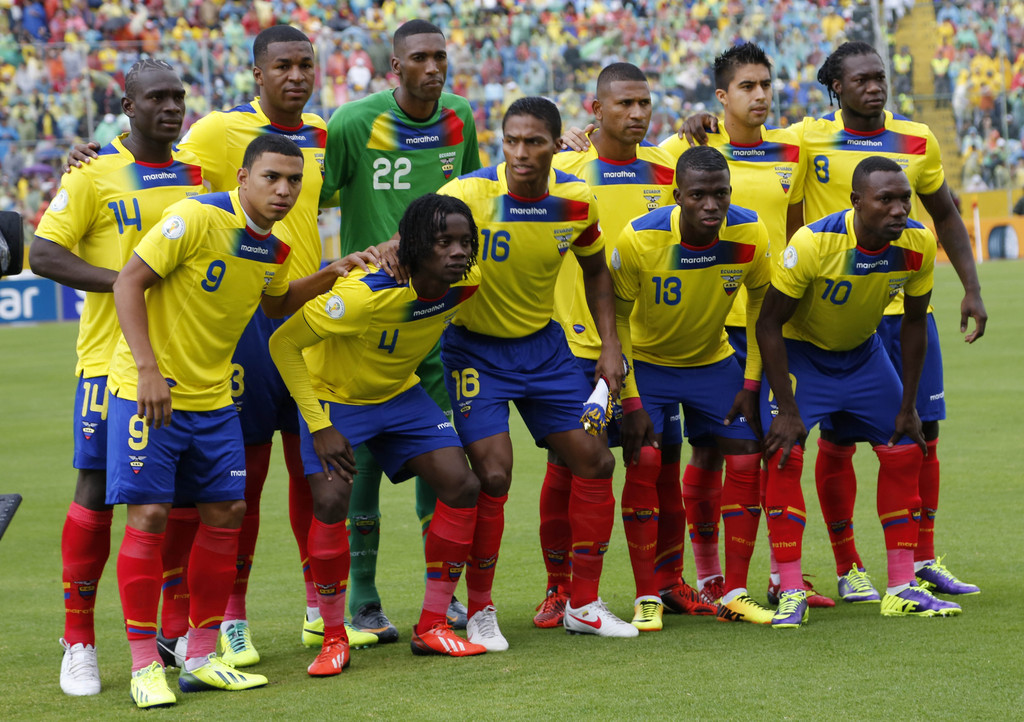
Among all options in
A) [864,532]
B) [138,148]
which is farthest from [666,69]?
[138,148]

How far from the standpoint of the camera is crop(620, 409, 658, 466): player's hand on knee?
19.8 ft

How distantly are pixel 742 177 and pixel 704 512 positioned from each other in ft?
5.63

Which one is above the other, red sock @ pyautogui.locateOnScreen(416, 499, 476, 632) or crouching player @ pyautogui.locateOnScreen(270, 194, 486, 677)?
crouching player @ pyautogui.locateOnScreen(270, 194, 486, 677)

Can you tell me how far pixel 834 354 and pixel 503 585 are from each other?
2226 millimetres

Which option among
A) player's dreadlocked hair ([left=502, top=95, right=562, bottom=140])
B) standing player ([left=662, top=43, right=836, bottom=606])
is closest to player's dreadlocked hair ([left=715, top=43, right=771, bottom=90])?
standing player ([left=662, top=43, right=836, bottom=606])

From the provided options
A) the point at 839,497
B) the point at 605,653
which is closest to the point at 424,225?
the point at 605,653

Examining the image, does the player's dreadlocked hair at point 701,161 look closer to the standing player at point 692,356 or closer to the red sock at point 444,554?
the standing player at point 692,356

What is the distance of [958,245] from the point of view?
681cm

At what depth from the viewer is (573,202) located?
19.1 ft

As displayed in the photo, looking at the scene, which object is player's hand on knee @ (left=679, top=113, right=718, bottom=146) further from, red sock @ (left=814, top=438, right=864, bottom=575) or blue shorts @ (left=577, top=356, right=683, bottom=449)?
red sock @ (left=814, top=438, right=864, bottom=575)

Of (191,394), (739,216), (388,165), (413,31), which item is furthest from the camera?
(388,165)

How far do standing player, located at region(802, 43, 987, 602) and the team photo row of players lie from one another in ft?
0.05

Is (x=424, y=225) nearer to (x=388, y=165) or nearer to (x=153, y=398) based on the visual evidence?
(x=388, y=165)

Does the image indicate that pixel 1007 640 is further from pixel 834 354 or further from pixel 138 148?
pixel 138 148
